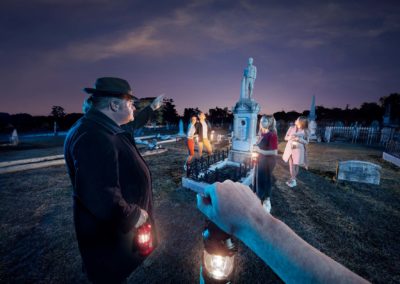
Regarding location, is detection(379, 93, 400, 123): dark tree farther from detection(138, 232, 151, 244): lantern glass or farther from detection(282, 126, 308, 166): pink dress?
detection(138, 232, 151, 244): lantern glass

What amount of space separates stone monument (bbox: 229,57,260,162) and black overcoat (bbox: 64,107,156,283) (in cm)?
701

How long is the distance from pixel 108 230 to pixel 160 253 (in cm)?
184

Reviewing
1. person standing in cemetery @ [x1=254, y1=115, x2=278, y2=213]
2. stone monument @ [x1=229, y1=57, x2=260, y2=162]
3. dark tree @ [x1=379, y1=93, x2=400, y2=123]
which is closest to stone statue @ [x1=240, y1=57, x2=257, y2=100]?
stone monument @ [x1=229, y1=57, x2=260, y2=162]

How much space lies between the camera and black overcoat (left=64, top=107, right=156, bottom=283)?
5.23 feet

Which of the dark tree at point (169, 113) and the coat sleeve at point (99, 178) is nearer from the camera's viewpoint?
the coat sleeve at point (99, 178)

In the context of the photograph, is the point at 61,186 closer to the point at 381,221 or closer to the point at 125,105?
the point at 125,105

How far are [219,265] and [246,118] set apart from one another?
7980 millimetres

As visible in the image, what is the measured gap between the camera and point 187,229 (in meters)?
3.88

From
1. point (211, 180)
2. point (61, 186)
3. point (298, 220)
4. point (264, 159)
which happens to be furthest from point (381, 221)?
point (61, 186)

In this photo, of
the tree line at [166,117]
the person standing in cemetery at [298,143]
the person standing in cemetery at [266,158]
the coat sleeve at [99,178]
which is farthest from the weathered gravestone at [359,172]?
the tree line at [166,117]

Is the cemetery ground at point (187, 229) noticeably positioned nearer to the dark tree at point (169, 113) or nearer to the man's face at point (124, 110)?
the man's face at point (124, 110)

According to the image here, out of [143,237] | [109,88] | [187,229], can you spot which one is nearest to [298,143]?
[187,229]

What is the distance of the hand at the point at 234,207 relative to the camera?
0.64 m

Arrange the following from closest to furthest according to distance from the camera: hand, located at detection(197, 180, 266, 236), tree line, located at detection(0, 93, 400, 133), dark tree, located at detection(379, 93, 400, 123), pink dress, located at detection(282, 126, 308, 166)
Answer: hand, located at detection(197, 180, 266, 236)
pink dress, located at detection(282, 126, 308, 166)
tree line, located at detection(0, 93, 400, 133)
dark tree, located at detection(379, 93, 400, 123)
